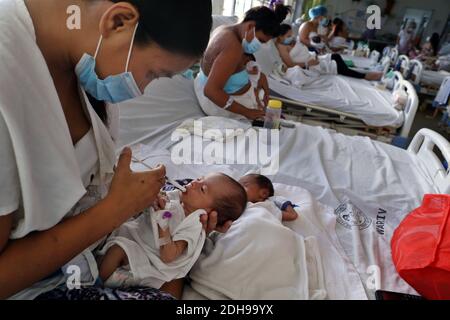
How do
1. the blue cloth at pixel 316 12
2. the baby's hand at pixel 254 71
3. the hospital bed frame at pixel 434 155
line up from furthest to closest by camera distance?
the blue cloth at pixel 316 12 < the baby's hand at pixel 254 71 < the hospital bed frame at pixel 434 155

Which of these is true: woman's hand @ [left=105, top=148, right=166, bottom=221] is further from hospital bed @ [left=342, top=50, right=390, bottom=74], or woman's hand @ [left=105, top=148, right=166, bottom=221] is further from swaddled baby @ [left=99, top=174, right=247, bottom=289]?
hospital bed @ [left=342, top=50, right=390, bottom=74]

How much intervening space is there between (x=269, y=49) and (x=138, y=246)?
406 centimetres

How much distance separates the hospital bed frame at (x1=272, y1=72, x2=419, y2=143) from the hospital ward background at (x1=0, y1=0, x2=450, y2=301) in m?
0.01

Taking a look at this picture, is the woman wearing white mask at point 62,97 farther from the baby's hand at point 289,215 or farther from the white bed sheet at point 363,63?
the white bed sheet at point 363,63

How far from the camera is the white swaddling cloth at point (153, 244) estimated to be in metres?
0.97

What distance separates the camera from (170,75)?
2.79 ft

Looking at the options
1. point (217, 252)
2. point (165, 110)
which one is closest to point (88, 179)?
point (217, 252)

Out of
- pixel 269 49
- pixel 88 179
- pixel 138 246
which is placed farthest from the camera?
pixel 269 49

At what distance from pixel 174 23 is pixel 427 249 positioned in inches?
45.6

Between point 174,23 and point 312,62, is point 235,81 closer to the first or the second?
point 174,23

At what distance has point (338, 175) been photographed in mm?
1997

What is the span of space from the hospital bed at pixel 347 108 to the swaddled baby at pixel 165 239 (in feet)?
8.67

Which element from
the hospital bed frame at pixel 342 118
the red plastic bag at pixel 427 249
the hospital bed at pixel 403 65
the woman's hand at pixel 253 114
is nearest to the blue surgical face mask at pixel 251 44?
the woman's hand at pixel 253 114

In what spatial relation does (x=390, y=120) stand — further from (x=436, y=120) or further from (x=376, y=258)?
(x=436, y=120)
